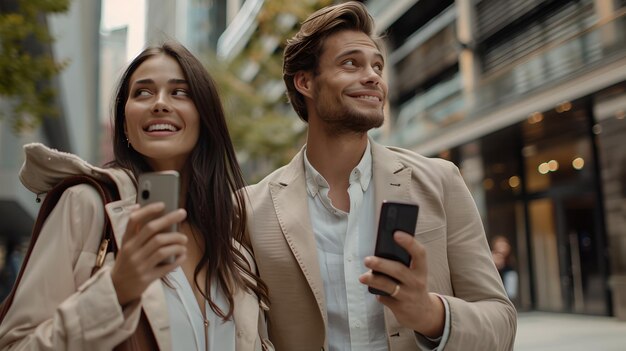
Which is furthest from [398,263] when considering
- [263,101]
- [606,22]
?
[263,101]

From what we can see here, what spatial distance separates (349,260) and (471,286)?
503 mm

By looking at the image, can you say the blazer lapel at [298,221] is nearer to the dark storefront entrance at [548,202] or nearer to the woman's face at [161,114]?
the woman's face at [161,114]

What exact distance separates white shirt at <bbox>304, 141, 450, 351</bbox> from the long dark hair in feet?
1.02

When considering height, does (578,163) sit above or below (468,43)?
below

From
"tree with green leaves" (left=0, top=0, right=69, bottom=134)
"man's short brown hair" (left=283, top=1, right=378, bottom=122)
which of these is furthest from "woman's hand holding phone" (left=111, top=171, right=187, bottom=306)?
"tree with green leaves" (left=0, top=0, right=69, bottom=134)

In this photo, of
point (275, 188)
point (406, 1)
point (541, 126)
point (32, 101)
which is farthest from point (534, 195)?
point (275, 188)

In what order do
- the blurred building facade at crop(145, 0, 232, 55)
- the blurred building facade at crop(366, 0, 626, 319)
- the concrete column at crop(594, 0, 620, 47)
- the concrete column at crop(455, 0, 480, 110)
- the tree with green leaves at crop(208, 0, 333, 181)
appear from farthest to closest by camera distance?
the blurred building facade at crop(145, 0, 232, 55)
the tree with green leaves at crop(208, 0, 333, 181)
the concrete column at crop(455, 0, 480, 110)
the blurred building facade at crop(366, 0, 626, 319)
the concrete column at crop(594, 0, 620, 47)

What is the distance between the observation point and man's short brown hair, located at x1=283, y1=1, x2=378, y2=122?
8.74 ft

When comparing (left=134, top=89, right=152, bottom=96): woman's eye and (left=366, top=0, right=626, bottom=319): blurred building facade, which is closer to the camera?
(left=134, top=89, right=152, bottom=96): woman's eye

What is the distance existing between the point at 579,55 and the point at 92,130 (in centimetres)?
5815

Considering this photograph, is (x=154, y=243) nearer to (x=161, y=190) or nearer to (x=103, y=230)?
(x=161, y=190)

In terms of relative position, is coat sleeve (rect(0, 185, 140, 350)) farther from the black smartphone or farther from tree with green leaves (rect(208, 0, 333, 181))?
tree with green leaves (rect(208, 0, 333, 181))

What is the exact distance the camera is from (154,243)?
149cm

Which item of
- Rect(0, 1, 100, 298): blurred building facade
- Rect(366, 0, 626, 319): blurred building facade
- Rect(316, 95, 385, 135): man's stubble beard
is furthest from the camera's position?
Rect(0, 1, 100, 298): blurred building facade
